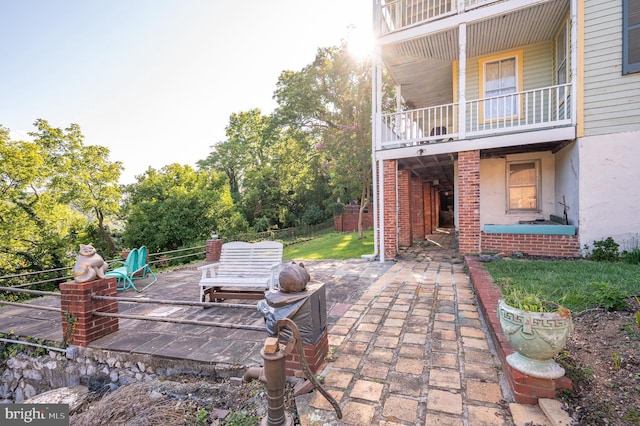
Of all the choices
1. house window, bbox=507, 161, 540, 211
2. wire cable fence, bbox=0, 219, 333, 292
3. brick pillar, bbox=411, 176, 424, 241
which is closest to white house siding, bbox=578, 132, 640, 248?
house window, bbox=507, 161, 540, 211

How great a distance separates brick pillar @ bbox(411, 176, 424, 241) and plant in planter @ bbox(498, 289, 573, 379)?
8.80 meters

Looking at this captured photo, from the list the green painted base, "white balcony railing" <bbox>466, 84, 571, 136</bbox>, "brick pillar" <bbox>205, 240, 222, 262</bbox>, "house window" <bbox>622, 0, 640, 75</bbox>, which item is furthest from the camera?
"brick pillar" <bbox>205, 240, 222, 262</bbox>

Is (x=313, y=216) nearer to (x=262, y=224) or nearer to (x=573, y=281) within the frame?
(x=262, y=224)

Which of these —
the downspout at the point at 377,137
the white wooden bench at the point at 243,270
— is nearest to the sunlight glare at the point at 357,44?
the downspout at the point at 377,137

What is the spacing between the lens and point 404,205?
8859mm

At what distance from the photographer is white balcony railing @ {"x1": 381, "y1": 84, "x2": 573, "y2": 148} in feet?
20.1

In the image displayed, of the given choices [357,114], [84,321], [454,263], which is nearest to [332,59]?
[357,114]

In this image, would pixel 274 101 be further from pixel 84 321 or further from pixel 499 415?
pixel 499 415

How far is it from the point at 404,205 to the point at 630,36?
5686 millimetres

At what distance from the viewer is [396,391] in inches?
81.8

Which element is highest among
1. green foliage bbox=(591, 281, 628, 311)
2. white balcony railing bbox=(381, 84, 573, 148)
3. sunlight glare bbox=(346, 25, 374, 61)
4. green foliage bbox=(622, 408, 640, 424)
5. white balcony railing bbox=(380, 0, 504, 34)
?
sunlight glare bbox=(346, 25, 374, 61)

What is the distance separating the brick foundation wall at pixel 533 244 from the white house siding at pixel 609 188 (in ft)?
0.72

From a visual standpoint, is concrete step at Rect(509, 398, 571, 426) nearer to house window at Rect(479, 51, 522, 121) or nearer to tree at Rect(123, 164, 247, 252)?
house window at Rect(479, 51, 522, 121)

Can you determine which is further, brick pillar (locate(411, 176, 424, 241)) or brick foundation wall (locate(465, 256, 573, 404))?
brick pillar (locate(411, 176, 424, 241))
